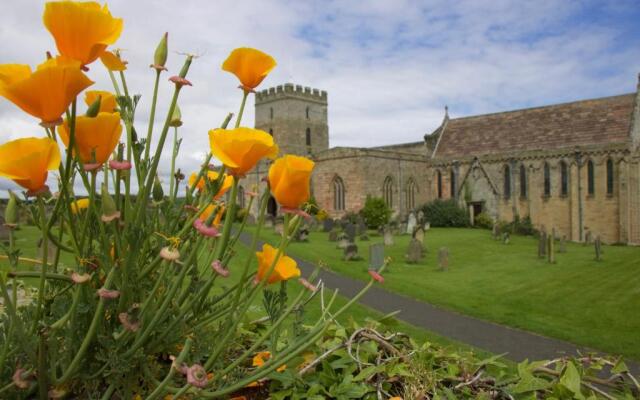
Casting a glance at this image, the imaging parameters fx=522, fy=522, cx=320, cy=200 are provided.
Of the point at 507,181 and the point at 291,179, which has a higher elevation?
the point at 507,181

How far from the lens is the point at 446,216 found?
3559 centimetres

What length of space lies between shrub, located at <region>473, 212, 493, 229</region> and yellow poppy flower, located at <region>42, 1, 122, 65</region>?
3495cm

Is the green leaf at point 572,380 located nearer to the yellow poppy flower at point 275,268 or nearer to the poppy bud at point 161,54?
the yellow poppy flower at point 275,268

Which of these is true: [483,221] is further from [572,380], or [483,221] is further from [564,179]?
[572,380]

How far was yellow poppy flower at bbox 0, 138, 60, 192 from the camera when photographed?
1.25 meters

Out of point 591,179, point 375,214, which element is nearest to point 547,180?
point 591,179

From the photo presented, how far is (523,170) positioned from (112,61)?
119ft

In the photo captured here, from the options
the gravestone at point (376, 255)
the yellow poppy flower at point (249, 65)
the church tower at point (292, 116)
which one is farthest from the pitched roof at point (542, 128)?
the yellow poppy flower at point (249, 65)

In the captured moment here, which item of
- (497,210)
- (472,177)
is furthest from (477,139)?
(497,210)

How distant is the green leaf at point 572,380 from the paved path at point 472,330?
5.11 m

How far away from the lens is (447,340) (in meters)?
8.39

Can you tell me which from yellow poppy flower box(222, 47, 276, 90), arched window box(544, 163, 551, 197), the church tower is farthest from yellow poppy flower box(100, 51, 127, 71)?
the church tower

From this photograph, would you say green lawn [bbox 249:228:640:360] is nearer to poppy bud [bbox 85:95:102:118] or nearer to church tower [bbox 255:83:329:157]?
poppy bud [bbox 85:95:102:118]

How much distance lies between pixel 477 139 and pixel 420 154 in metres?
4.72
